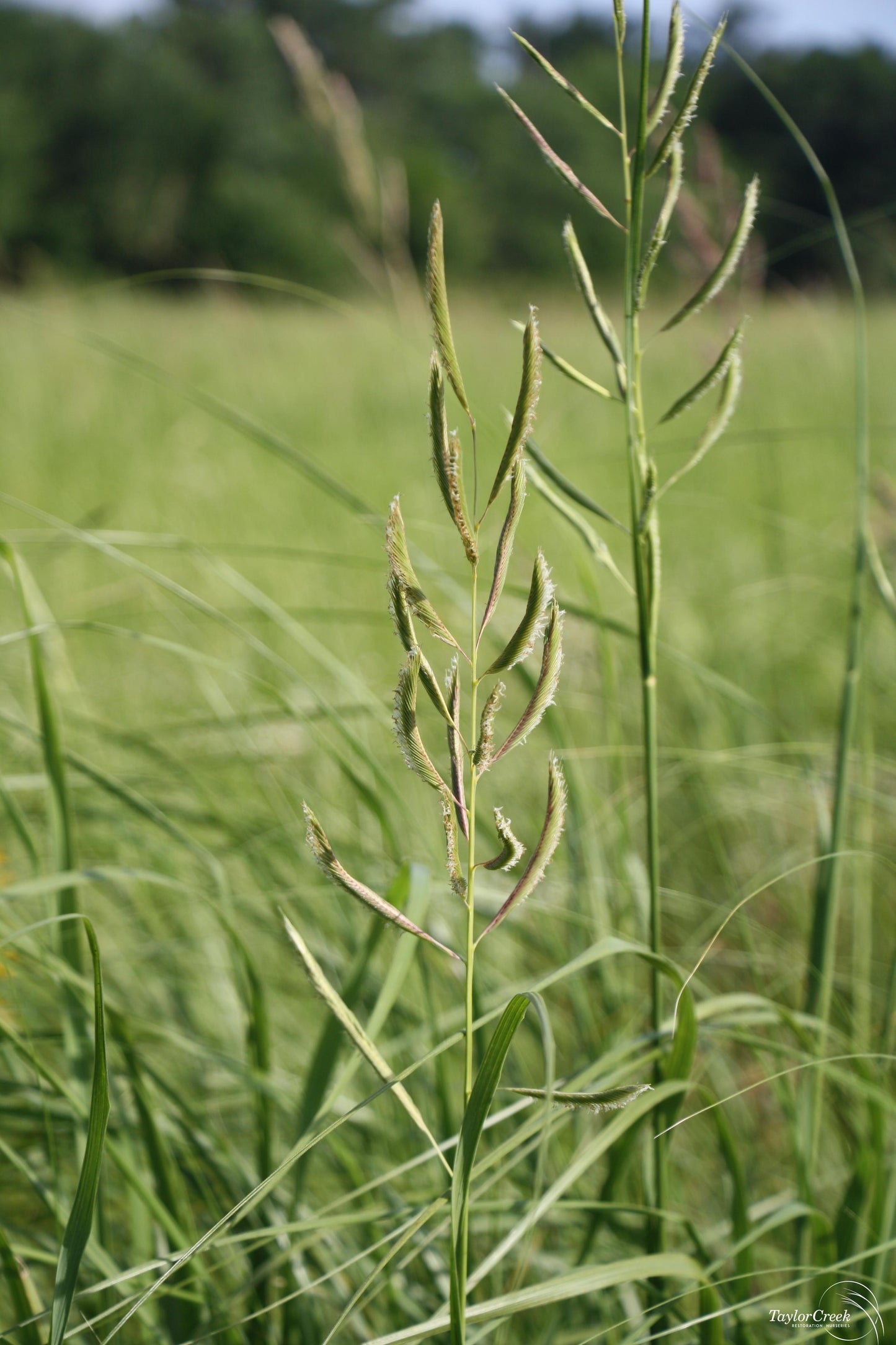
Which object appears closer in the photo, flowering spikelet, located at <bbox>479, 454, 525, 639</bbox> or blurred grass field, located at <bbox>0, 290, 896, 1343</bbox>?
flowering spikelet, located at <bbox>479, 454, 525, 639</bbox>

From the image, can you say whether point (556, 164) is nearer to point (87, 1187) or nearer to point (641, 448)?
point (641, 448)

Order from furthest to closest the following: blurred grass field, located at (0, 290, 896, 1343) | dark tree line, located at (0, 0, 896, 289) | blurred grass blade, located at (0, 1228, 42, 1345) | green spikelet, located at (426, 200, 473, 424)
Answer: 1. dark tree line, located at (0, 0, 896, 289)
2. blurred grass field, located at (0, 290, 896, 1343)
3. blurred grass blade, located at (0, 1228, 42, 1345)
4. green spikelet, located at (426, 200, 473, 424)

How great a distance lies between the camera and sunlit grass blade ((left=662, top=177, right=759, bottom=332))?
28cm

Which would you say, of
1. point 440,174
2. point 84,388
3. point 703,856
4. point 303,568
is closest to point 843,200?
point 440,174

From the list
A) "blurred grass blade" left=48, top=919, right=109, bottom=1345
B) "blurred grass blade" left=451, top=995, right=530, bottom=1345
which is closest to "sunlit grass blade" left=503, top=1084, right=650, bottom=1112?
"blurred grass blade" left=451, top=995, right=530, bottom=1345

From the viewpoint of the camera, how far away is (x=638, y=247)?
0.29 m

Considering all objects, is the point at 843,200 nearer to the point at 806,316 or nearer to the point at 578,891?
the point at 806,316

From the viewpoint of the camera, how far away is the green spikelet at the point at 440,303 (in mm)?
197

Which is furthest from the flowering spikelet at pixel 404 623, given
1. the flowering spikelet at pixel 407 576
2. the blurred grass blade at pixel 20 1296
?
the blurred grass blade at pixel 20 1296

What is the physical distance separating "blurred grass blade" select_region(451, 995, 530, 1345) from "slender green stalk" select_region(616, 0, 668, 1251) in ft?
0.30

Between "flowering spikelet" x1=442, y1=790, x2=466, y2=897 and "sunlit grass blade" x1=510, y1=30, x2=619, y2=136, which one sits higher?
"sunlit grass blade" x1=510, y1=30, x2=619, y2=136

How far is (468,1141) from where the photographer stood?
23 centimetres

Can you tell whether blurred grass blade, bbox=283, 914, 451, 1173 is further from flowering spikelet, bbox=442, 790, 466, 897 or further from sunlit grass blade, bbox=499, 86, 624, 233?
sunlit grass blade, bbox=499, 86, 624, 233

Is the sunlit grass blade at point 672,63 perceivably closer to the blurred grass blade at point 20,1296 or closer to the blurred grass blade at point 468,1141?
the blurred grass blade at point 468,1141
